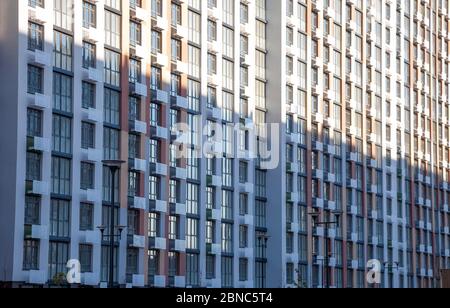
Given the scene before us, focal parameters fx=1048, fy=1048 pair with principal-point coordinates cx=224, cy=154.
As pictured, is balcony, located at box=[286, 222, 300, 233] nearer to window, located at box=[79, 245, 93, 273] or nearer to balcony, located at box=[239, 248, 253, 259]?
balcony, located at box=[239, 248, 253, 259]

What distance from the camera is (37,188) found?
59688 mm

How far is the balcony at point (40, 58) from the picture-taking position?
6000 centimetres

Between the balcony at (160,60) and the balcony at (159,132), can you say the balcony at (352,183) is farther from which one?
the balcony at (160,60)

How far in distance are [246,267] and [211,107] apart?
1328cm

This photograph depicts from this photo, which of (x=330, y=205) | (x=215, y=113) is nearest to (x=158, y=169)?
(x=215, y=113)

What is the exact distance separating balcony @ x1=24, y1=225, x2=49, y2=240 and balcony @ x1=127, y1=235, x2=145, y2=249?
886 centimetres

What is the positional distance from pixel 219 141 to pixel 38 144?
74.0 ft

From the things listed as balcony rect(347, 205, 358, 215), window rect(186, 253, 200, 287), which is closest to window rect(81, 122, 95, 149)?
window rect(186, 253, 200, 287)

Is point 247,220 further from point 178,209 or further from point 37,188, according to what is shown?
point 37,188

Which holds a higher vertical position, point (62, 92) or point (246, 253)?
point (62, 92)

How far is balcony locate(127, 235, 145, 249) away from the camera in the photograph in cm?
6769

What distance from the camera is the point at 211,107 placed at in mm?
79938
